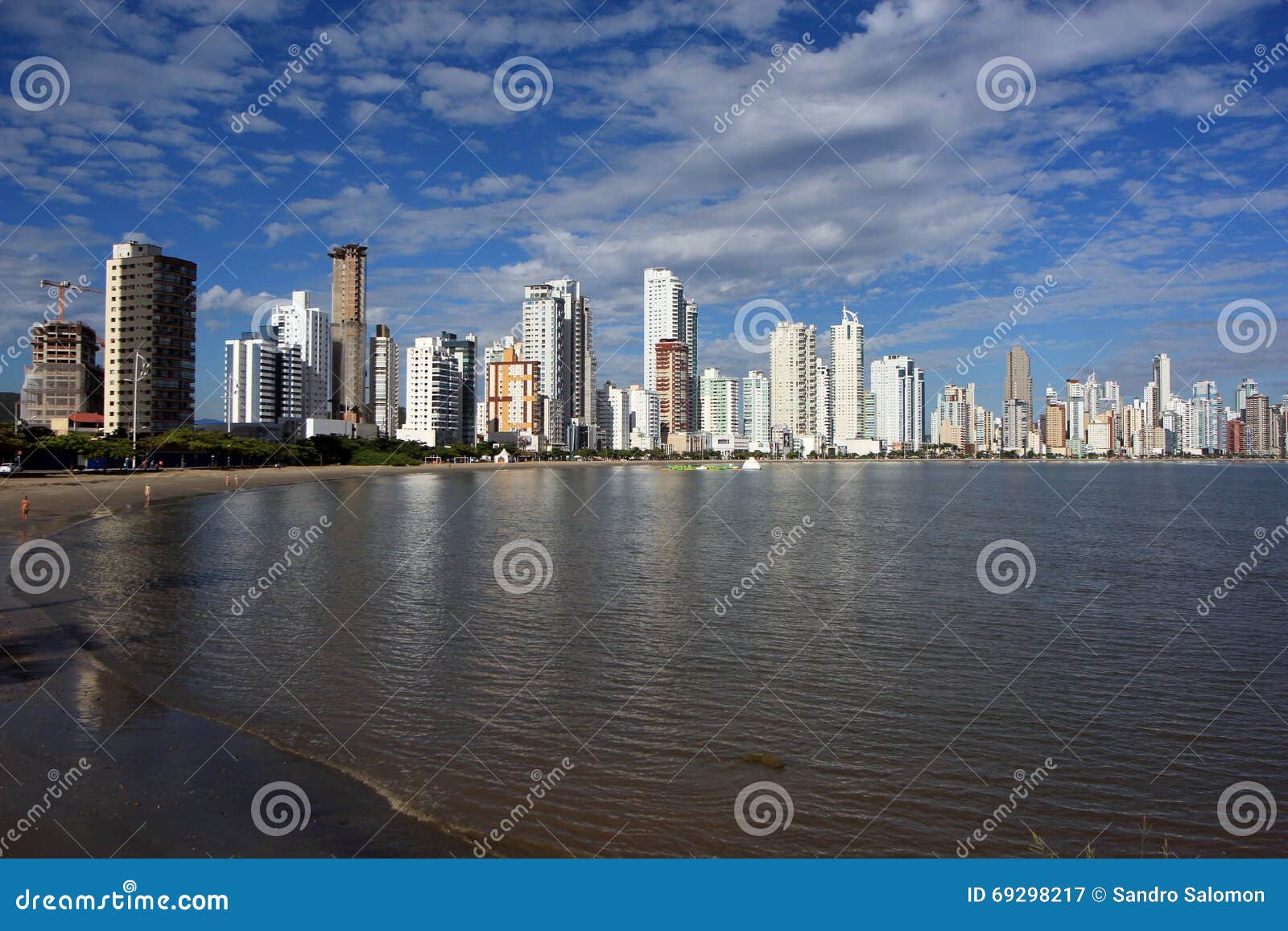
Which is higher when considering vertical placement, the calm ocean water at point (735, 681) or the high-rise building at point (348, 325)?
the high-rise building at point (348, 325)

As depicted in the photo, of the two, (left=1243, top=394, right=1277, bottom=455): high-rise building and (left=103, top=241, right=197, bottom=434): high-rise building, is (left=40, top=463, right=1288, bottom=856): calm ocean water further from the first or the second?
(left=1243, top=394, right=1277, bottom=455): high-rise building

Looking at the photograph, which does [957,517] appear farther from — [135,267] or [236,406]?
[236,406]

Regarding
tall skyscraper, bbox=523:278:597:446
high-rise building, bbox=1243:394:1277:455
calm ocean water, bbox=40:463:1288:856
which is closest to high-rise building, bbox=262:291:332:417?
tall skyscraper, bbox=523:278:597:446

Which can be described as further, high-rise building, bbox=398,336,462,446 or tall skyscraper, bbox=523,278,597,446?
tall skyscraper, bbox=523,278,597,446

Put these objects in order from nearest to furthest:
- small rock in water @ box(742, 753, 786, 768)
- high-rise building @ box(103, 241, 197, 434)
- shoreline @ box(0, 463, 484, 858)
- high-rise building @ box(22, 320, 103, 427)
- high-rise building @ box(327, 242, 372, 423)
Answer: shoreline @ box(0, 463, 484, 858)
small rock in water @ box(742, 753, 786, 768)
high-rise building @ box(103, 241, 197, 434)
high-rise building @ box(22, 320, 103, 427)
high-rise building @ box(327, 242, 372, 423)

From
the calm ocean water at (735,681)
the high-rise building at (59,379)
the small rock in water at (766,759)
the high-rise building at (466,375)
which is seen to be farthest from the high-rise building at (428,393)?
A: the small rock in water at (766,759)

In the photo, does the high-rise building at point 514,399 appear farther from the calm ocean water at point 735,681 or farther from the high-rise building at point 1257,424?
the high-rise building at point 1257,424

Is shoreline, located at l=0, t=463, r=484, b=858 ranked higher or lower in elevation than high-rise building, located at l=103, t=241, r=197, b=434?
lower

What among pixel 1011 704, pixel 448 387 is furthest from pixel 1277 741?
pixel 448 387
